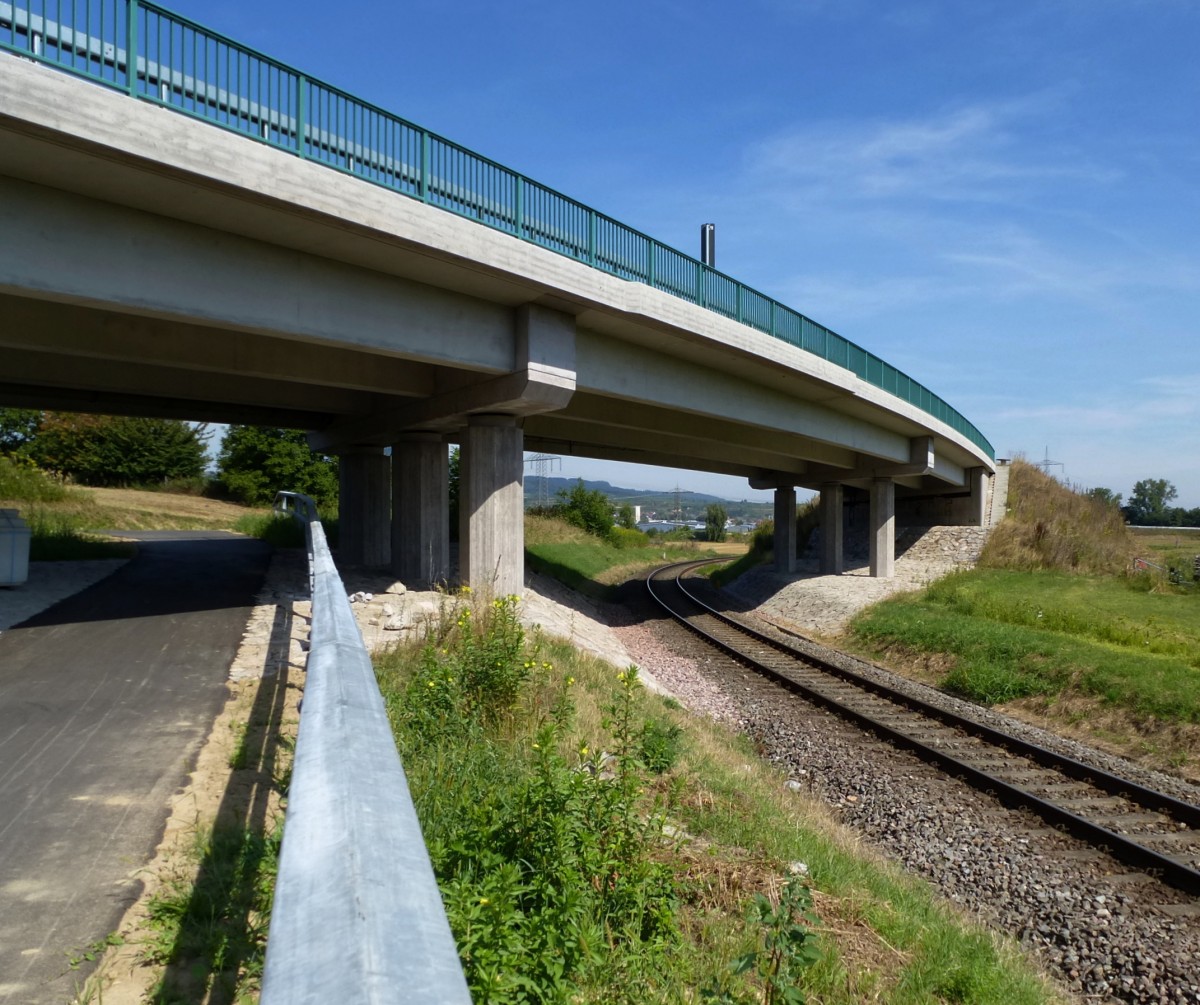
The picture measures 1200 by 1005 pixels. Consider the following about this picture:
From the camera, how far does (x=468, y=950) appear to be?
9.73ft

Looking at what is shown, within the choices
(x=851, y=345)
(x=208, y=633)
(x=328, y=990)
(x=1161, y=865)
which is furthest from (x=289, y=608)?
(x=851, y=345)

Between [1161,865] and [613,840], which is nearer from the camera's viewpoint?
[613,840]

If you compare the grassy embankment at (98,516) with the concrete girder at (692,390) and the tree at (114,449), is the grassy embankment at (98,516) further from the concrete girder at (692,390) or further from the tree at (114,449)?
the concrete girder at (692,390)

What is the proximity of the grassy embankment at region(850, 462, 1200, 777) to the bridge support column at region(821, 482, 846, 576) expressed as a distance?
217 inches

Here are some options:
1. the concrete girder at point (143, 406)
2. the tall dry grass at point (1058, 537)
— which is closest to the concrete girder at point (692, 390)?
the concrete girder at point (143, 406)

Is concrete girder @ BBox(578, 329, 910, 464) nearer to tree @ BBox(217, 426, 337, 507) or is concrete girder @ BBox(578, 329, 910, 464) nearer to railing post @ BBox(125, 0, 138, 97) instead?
railing post @ BBox(125, 0, 138, 97)

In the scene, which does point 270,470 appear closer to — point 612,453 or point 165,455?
point 165,455

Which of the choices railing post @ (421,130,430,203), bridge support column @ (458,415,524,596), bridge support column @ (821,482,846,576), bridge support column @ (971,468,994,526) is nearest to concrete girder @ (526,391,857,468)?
bridge support column @ (458,415,524,596)

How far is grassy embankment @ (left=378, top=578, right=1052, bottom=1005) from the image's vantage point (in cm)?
336

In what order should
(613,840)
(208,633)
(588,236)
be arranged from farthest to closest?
(588,236) → (208,633) → (613,840)

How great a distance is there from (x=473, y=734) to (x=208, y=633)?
5989 mm

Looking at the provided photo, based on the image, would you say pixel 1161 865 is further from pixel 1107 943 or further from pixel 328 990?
pixel 328 990

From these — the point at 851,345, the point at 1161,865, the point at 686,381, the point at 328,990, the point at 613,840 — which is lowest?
the point at 1161,865

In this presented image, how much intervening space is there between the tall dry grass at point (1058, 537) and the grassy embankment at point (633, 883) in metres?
26.6
